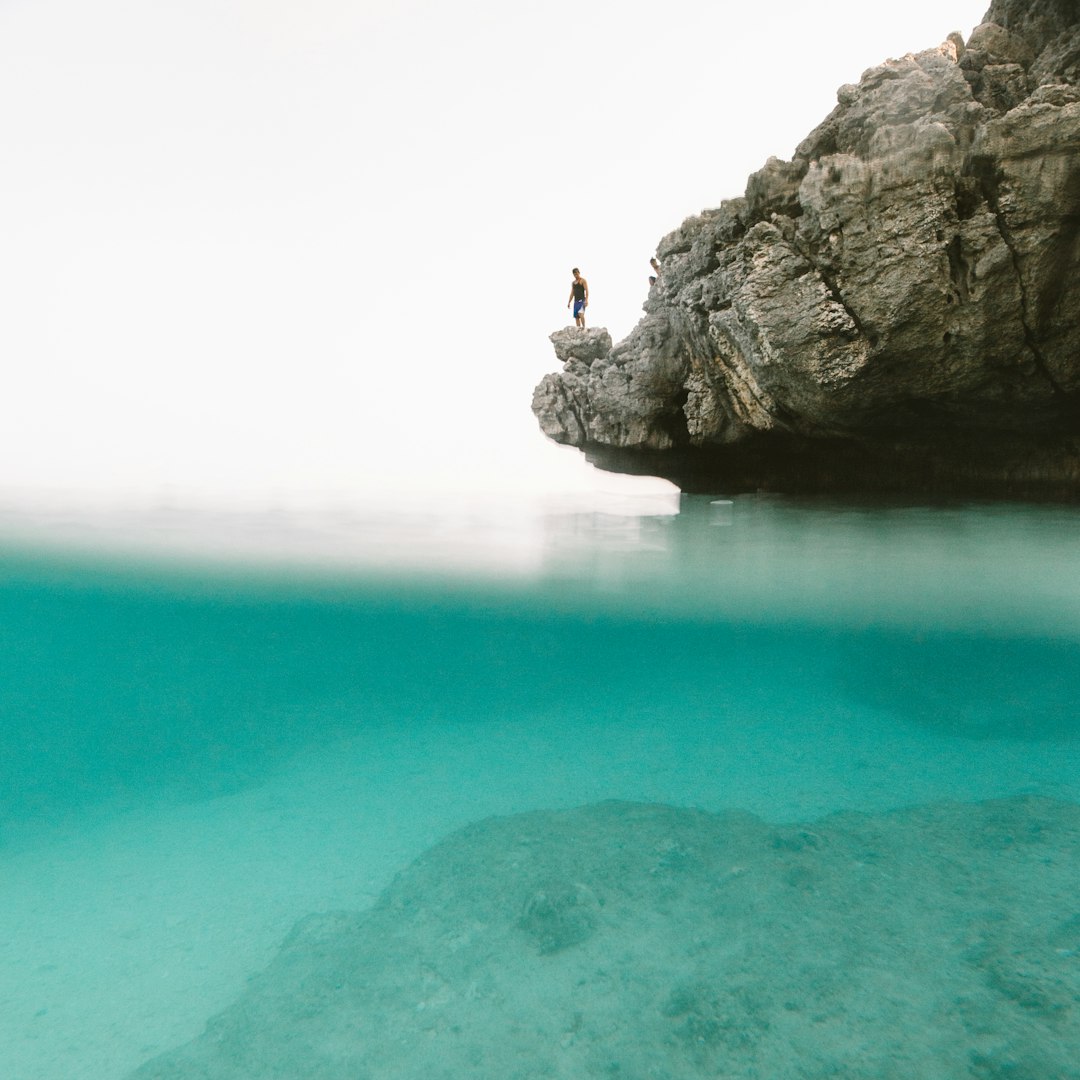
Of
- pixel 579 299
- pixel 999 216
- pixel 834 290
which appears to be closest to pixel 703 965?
pixel 834 290

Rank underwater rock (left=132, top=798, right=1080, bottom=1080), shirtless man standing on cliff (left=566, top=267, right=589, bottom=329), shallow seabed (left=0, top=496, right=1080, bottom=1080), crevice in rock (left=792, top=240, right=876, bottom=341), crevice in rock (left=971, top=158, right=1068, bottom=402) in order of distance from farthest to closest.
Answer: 1. shirtless man standing on cliff (left=566, top=267, right=589, bottom=329)
2. crevice in rock (left=792, top=240, right=876, bottom=341)
3. crevice in rock (left=971, top=158, right=1068, bottom=402)
4. shallow seabed (left=0, top=496, right=1080, bottom=1080)
5. underwater rock (left=132, top=798, right=1080, bottom=1080)

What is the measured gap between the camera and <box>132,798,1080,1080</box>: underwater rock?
4645 mm

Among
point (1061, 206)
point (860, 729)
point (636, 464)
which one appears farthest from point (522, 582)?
point (1061, 206)

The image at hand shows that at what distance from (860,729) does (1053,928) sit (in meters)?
6.35

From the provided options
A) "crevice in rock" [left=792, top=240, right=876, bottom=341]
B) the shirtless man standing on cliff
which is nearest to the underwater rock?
"crevice in rock" [left=792, top=240, right=876, bottom=341]

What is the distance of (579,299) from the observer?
582 inches

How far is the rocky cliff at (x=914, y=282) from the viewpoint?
808 cm

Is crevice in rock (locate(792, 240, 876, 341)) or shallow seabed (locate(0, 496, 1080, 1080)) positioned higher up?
crevice in rock (locate(792, 240, 876, 341))

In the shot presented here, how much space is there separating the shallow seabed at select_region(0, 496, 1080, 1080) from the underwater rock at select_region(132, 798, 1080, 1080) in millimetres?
166

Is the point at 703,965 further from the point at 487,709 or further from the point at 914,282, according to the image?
the point at 487,709

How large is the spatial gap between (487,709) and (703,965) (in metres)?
22.1

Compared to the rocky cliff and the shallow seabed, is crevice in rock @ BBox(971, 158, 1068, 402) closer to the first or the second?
the rocky cliff

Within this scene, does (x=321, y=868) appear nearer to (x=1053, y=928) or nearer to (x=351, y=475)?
(x=1053, y=928)

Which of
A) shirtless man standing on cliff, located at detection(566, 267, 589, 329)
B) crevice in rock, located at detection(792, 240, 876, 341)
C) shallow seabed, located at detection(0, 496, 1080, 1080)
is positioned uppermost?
shirtless man standing on cliff, located at detection(566, 267, 589, 329)
